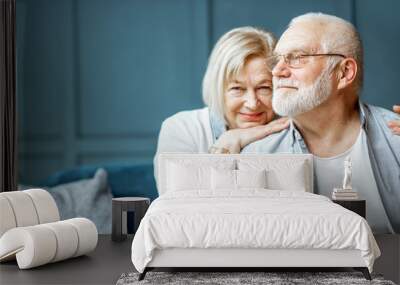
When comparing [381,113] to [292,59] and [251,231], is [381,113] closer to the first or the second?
[292,59]

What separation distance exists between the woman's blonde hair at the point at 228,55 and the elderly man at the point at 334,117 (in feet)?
0.57

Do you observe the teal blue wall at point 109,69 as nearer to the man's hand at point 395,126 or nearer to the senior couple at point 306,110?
the senior couple at point 306,110

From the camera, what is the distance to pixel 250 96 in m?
6.67

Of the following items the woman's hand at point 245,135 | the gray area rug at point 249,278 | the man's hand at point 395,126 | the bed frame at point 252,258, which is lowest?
the gray area rug at point 249,278

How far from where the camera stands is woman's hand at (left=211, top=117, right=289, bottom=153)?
6.72 metres

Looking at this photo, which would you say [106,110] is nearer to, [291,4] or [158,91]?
[158,91]

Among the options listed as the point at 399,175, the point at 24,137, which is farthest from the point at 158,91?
the point at 399,175

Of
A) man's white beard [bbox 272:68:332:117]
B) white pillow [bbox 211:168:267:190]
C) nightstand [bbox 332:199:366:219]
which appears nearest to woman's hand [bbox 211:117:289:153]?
man's white beard [bbox 272:68:332:117]

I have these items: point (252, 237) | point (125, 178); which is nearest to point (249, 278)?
point (252, 237)

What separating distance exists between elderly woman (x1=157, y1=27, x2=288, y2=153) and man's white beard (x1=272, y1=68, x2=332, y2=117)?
8 cm

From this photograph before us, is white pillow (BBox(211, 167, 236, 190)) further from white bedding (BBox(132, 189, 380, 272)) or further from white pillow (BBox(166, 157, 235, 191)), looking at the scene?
white bedding (BBox(132, 189, 380, 272))

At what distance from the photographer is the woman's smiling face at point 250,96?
21.8ft

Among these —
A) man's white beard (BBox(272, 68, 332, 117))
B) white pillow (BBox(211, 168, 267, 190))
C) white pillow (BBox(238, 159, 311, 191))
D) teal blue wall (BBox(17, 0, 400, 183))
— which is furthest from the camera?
teal blue wall (BBox(17, 0, 400, 183))

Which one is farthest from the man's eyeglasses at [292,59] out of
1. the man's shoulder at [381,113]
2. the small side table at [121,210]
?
the small side table at [121,210]
